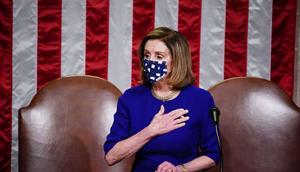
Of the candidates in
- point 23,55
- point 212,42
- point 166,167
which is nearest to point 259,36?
point 212,42

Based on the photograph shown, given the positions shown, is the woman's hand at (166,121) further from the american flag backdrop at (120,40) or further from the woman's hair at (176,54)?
the american flag backdrop at (120,40)

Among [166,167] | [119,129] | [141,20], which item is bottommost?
[166,167]

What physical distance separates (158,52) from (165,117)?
12.5 inches

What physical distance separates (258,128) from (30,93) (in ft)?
4.65

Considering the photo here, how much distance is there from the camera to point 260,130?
8.68 ft

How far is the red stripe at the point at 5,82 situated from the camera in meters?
2.93

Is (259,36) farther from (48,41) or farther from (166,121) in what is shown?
(48,41)

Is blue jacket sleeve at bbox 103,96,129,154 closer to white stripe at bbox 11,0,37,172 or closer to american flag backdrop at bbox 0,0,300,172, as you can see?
american flag backdrop at bbox 0,0,300,172

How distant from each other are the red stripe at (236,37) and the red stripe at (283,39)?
186mm

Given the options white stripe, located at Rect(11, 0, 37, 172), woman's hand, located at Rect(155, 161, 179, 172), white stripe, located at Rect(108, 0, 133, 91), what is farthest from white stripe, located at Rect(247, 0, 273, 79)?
white stripe, located at Rect(11, 0, 37, 172)

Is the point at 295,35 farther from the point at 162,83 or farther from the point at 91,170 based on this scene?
the point at 91,170

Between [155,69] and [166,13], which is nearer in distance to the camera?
[155,69]

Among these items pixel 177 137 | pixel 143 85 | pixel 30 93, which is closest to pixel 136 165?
pixel 177 137

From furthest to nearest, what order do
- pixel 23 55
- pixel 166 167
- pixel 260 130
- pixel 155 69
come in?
pixel 23 55 → pixel 260 130 → pixel 155 69 → pixel 166 167
